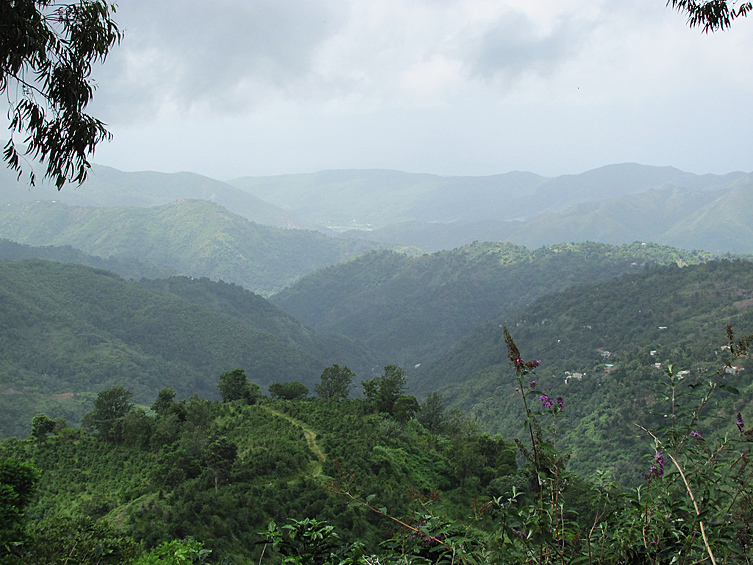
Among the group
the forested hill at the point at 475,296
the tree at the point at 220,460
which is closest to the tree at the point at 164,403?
the tree at the point at 220,460

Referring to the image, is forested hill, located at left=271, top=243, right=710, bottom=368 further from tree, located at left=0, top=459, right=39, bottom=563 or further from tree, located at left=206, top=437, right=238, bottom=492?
tree, located at left=0, top=459, right=39, bottom=563

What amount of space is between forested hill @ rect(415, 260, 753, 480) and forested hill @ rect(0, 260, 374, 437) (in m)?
42.4

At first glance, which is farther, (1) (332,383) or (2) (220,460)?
(1) (332,383)

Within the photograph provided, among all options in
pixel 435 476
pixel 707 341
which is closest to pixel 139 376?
pixel 435 476

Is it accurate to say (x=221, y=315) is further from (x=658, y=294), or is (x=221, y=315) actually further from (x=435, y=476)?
(x=435, y=476)

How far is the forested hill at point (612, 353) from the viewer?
6078cm

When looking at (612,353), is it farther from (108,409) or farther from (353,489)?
(353,489)

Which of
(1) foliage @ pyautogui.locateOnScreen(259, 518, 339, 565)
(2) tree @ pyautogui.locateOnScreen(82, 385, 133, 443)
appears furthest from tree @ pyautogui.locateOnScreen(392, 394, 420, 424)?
(1) foliage @ pyautogui.locateOnScreen(259, 518, 339, 565)

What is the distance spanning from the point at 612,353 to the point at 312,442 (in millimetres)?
75819

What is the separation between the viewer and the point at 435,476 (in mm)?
A: 29625

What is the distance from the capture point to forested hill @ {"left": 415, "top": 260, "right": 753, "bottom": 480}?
60.8m

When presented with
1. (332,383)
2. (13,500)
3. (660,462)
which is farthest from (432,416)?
(660,462)

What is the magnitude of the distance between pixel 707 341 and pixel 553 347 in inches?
1385

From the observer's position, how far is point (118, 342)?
117 meters
